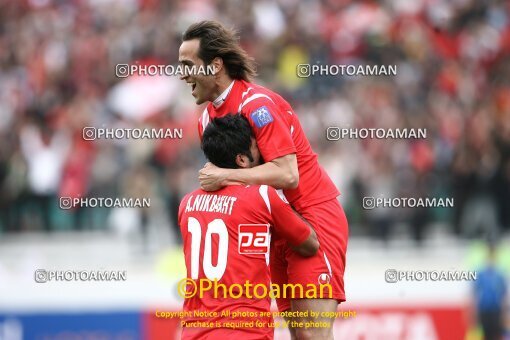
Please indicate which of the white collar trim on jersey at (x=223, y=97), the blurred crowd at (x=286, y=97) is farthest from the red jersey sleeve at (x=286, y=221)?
the blurred crowd at (x=286, y=97)

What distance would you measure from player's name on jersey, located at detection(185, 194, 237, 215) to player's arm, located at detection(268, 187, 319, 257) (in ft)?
0.73

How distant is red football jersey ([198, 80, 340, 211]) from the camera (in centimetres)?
541

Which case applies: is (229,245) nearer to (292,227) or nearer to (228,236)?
(228,236)

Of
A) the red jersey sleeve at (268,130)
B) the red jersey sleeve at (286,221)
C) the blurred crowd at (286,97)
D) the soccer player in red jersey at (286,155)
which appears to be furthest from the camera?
the blurred crowd at (286,97)

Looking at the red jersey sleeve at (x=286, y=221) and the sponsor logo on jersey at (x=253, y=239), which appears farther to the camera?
the red jersey sleeve at (x=286, y=221)

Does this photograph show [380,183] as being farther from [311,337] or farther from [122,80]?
→ [311,337]

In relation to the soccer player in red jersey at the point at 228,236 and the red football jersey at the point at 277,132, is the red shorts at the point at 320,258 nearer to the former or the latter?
the red football jersey at the point at 277,132

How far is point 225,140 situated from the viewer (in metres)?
5.14

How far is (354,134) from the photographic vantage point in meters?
11.5

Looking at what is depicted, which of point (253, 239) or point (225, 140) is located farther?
point (225, 140)

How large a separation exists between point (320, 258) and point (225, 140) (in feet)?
3.29

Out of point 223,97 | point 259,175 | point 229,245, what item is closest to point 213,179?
point 259,175

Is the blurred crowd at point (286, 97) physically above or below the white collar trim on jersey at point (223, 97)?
above

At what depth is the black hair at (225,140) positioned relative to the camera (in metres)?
5.15
